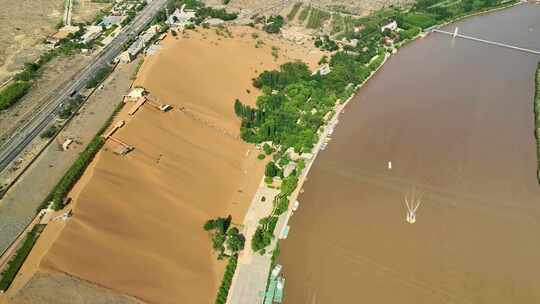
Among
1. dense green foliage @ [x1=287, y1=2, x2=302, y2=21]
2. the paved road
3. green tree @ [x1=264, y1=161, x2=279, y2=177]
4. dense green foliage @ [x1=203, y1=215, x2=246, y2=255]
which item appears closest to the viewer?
dense green foliage @ [x1=203, y1=215, x2=246, y2=255]

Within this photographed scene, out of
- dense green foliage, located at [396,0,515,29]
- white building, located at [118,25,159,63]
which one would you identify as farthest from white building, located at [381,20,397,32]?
white building, located at [118,25,159,63]

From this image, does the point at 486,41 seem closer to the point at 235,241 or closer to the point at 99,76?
the point at 235,241

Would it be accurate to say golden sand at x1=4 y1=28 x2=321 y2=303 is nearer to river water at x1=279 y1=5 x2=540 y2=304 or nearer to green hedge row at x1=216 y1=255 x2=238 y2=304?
green hedge row at x1=216 y1=255 x2=238 y2=304

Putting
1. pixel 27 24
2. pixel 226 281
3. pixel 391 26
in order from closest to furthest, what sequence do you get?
pixel 226 281
pixel 27 24
pixel 391 26

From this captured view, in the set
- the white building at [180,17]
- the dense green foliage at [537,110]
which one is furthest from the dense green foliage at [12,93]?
the dense green foliage at [537,110]

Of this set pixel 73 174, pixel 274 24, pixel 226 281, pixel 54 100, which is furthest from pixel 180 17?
pixel 226 281

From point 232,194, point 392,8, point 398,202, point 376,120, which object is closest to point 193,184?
point 232,194
